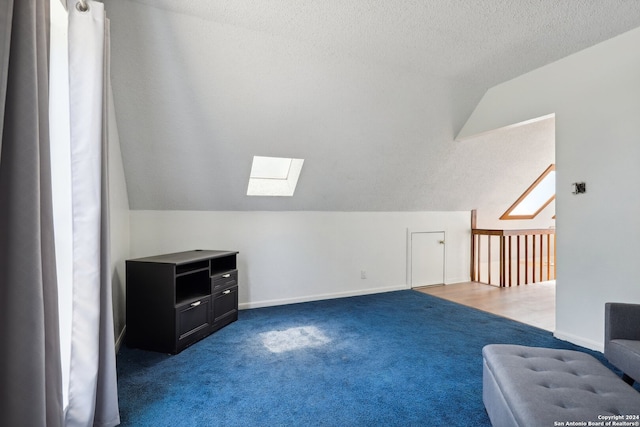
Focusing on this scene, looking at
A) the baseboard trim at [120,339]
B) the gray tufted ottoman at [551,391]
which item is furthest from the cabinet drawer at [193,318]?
the gray tufted ottoman at [551,391]

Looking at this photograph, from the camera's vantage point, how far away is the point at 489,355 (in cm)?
185

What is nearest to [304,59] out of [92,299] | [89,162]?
[89,162]

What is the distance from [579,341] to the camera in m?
2.94

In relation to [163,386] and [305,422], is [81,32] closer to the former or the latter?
[163,386]

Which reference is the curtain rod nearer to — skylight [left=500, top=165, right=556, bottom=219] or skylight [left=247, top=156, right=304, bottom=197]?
skylight [left=247, top=156, right=304, bottom=197]

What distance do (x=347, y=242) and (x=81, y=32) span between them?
140 inches

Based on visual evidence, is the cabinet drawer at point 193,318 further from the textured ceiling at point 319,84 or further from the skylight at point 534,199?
the skylight at point 534,199

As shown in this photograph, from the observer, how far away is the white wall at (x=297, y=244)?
12.3 ft

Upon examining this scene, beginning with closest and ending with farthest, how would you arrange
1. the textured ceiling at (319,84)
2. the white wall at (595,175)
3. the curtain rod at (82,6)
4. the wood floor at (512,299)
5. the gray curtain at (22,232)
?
the gray curtain at (22,232)
the curtain rod at (82,6)
the textured ceiling at (319,84)
the white wall at (595,175)
the wood floor at (512,299)

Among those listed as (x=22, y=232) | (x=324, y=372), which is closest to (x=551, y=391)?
(x=324, y=372)

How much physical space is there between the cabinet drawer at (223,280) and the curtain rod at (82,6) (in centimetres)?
221

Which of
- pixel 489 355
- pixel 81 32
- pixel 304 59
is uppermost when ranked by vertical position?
pixel 304 59

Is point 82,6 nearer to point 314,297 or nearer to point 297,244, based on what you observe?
point 297,244

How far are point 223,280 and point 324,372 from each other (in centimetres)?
141
